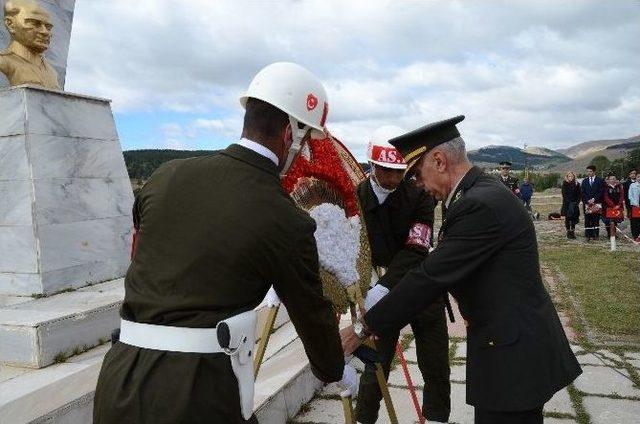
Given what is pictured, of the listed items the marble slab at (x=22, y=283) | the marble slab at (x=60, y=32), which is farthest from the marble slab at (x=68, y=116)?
the marble slab at (x=22, y=283)

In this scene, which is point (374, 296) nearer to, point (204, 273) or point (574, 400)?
point (204, 273)

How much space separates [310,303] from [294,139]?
61 cm

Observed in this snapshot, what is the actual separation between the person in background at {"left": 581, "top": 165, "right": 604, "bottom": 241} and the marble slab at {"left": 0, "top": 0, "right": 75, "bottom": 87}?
1420 cm

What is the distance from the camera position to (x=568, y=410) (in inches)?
166

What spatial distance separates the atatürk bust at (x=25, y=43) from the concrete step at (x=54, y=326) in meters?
1.99

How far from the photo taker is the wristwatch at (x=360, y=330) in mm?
2704

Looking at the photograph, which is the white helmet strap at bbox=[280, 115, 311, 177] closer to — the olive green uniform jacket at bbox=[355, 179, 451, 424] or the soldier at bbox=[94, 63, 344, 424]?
the soldier at bbox=[94, 63, 344, 424]

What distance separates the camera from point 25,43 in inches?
188

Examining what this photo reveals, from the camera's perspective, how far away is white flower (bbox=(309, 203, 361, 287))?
119 inches

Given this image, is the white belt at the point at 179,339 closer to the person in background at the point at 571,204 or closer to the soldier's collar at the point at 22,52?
the soldier's collar at the point at 22,52

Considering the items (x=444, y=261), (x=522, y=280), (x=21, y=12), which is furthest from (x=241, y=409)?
(x=21, y=12)

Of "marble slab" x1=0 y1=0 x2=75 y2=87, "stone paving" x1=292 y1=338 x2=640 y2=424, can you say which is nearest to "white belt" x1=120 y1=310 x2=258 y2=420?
"stone paving" x1=292 y1=338 x2=640 y2=424

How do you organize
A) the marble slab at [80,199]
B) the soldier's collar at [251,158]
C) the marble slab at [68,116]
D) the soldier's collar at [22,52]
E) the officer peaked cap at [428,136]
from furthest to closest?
1. the soldier's collar at [22,52]
2. the marble slab at [68,116]
3. the marble slab at [80,199]
4. the officer peaked cap at [428,136]
5. the soldier's collar at [251,158]

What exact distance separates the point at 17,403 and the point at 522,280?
2.66 metres
